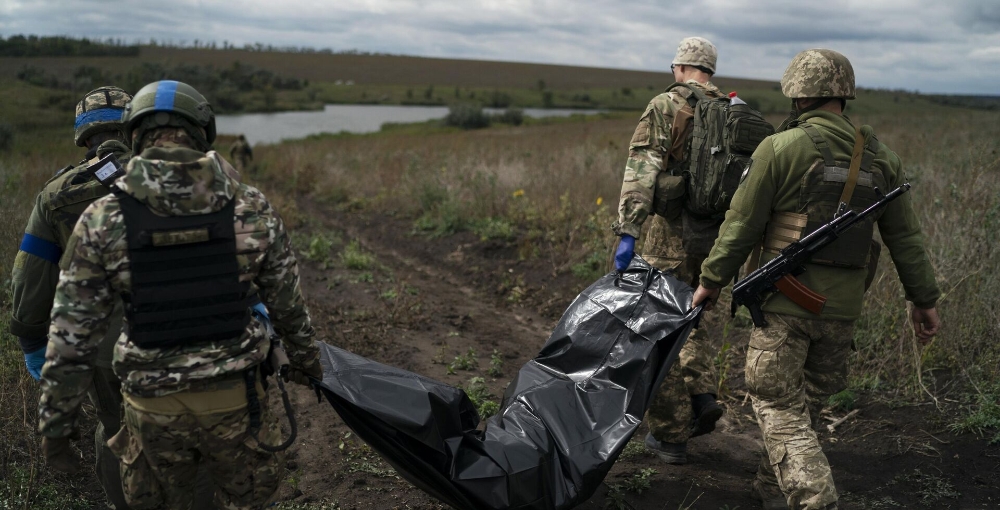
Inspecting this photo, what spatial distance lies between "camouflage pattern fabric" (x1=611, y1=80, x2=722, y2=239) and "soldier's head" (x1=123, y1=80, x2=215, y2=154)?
7.10 feet

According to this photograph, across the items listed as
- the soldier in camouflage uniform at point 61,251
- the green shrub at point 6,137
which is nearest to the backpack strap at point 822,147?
the soldier in camouflage uniform at point 61,251

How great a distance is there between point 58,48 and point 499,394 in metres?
52.7

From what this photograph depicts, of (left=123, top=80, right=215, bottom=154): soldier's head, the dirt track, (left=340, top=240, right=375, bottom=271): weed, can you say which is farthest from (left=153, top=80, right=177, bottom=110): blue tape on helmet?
(left=340, top=240, right=375, bottom=271): weed

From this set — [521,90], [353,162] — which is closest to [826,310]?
[353,162]

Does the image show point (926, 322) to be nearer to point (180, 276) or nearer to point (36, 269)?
point (180, 276)

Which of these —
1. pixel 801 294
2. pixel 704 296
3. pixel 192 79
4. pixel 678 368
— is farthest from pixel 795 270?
pixel 192 79

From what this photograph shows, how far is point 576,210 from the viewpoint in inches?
341

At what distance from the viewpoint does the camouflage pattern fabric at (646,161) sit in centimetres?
377

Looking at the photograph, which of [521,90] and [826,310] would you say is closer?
[826,310]

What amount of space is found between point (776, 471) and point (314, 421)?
2.67 metres

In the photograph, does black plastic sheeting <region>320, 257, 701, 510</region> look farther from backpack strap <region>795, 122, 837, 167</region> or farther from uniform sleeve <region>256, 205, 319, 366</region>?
backpack strap <region>795, 122, 837, 167</region>

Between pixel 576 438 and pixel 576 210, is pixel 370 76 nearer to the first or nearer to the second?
pixel 576 210

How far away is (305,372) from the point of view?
8.96 ft

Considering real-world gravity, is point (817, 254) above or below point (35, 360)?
above
